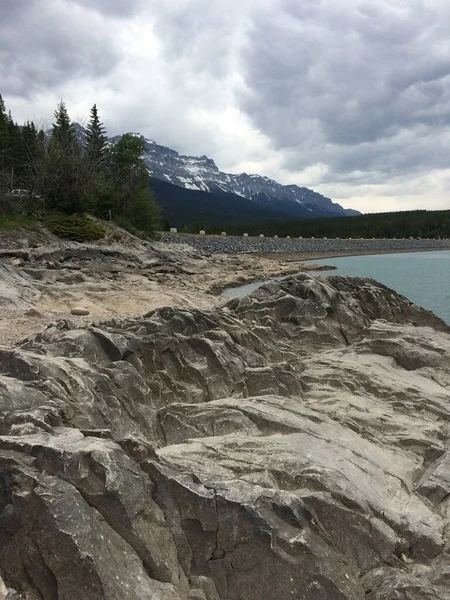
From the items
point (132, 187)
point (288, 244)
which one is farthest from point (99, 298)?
point (288, 244)

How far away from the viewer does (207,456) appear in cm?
713

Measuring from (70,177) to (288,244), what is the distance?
45.9m

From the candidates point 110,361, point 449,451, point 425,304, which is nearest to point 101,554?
point 110,361

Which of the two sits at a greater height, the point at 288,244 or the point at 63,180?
the point at 63,180

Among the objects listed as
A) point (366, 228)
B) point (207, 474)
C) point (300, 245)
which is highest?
point (366, 228)

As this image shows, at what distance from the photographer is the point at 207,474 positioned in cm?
638

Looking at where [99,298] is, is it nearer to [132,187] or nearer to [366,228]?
[132,187]

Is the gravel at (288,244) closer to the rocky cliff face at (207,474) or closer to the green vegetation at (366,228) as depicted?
the green vegetation at (366,228)

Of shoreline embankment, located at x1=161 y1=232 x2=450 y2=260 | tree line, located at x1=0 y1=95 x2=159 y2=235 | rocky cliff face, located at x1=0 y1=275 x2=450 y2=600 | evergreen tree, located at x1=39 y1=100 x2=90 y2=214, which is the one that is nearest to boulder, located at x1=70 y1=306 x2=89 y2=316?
rocky cliff face, located at x1=0 y1=275 x2=450 y2=600

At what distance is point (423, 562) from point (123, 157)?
60.0 metres

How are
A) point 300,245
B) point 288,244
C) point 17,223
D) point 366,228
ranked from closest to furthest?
point 17,223, point 288,244, point 300,245, point 366,228

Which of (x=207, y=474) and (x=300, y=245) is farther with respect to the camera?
(x=300, y=245)

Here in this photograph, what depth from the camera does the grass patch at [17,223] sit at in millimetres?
37781

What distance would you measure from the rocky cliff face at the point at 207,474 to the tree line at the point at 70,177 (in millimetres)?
38387
